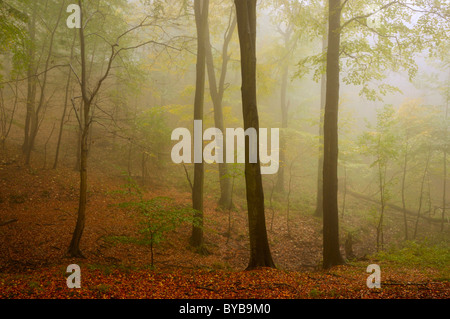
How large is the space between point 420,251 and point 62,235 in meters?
11.5

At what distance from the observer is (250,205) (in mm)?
5891

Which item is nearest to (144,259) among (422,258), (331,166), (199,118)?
(199,118)

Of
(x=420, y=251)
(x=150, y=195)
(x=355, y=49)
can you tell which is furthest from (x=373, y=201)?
(x=150, y=195)

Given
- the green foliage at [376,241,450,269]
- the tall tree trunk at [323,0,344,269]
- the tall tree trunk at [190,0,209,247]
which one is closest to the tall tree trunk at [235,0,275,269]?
the tall tree trunk at [323,0,344,269]

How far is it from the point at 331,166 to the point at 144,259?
598 cm

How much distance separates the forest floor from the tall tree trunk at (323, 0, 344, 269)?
53 cm

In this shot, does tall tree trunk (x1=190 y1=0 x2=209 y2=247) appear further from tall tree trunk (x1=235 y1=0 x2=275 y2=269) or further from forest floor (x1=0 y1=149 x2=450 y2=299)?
tall tree trunk (x1=235 y1=0 x2=275 y2=269)

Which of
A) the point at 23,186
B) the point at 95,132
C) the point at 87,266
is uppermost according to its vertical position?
the point at 95,132

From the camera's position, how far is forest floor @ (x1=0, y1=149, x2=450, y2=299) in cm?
447

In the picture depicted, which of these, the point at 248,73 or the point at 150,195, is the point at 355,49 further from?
the point at 150,195

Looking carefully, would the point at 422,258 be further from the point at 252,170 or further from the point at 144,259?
the point at 144,259

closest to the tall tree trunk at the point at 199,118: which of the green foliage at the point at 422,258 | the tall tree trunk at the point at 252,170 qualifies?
the tall tree trunk at the point at 252,170

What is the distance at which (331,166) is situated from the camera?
7.26 meters
